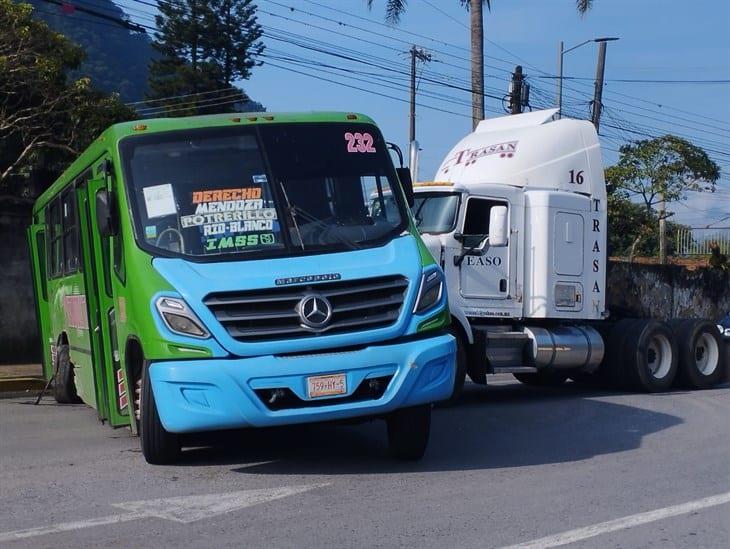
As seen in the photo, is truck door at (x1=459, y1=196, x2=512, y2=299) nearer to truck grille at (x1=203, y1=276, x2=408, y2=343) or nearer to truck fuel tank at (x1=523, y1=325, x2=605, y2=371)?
truck fuel tank at (x1=523, y1=325, x2=605, y2=371)

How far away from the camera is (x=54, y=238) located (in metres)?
12.8

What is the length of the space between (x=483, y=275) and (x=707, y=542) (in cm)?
702

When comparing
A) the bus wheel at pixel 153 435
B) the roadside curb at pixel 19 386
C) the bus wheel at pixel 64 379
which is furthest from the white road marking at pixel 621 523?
the roadside curb at pixel 19 386

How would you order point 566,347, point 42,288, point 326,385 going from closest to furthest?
point 326,385 → point 566,347 → point 42,288

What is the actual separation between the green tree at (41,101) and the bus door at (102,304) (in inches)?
308

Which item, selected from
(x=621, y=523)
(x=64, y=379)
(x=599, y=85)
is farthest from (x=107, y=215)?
(x=599, y=85)

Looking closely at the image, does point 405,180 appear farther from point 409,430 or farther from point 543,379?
point 543,379

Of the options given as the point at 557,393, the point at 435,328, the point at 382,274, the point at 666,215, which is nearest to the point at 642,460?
the point at 435,328

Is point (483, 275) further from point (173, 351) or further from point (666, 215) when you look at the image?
point (666, 215)

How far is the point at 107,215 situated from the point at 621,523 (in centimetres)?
453

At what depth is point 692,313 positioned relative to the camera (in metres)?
21.8

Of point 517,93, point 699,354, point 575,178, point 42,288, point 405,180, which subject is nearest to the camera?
point 405,180

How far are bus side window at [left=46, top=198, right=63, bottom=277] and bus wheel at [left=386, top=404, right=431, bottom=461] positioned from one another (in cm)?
531

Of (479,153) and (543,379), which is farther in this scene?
(543,379)
